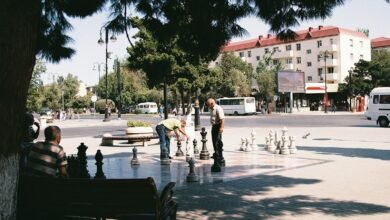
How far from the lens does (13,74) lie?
11.7 ft

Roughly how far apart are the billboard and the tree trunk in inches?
2264

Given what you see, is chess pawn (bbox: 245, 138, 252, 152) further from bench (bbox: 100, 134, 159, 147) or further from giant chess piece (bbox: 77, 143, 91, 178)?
giant chess piece (bbox: 77, 143, 91, 178)

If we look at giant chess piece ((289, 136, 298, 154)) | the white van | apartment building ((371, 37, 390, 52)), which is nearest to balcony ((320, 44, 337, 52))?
apartment building ((371, 37, 390, 52))

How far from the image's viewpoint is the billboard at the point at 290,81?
6019cm

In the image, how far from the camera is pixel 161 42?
792cm

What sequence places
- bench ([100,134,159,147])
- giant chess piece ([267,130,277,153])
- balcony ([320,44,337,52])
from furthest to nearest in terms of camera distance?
balcony ([320,44,337,52]) < bench ([100,134,159,147]) < giant chess piece ([267,130,277,153])

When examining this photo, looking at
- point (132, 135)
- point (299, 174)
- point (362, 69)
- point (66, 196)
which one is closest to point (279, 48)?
point (362, 69)

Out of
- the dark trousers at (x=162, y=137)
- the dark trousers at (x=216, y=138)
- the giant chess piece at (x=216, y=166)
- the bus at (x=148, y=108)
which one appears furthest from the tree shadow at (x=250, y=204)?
the bus at (x=148, y=108)

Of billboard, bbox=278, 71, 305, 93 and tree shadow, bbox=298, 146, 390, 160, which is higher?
billboard, bbox=278, 71, 305, 93

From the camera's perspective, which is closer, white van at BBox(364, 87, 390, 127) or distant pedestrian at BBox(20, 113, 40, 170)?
distant pedestrian at BBox(20, 113, 40, 170)

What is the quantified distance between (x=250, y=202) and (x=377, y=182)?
2899mm

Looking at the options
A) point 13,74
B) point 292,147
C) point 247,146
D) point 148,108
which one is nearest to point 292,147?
point 292,147

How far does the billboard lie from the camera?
6019 centimetres

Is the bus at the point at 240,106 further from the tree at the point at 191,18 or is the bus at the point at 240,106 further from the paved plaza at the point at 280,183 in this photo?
the tree at the point at 191,18
